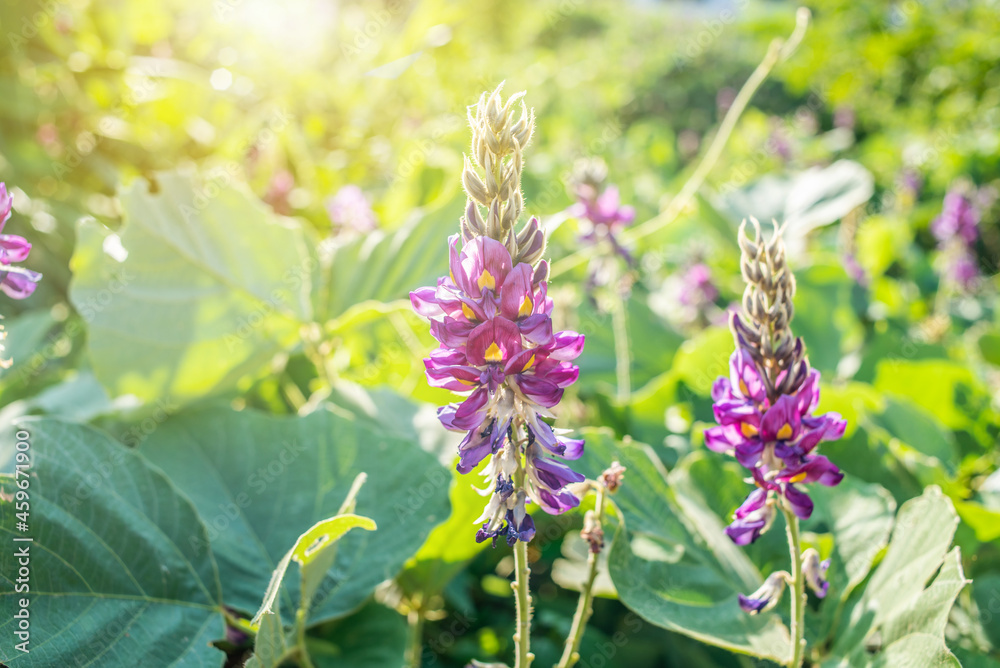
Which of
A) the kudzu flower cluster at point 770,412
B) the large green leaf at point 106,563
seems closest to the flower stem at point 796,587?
the kudzu flower cluster at point 770,412

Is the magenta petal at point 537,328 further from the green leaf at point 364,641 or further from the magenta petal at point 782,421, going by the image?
the green leaf at point 364,641

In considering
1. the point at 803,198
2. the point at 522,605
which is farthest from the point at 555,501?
the point at 803,198

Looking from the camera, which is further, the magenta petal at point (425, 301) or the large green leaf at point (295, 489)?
the large green leaf at point (295, 489)

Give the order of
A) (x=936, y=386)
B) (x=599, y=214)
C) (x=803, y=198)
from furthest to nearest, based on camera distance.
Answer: (x=803, y=198) < (x=599, y=214) < (x=936, y=386)

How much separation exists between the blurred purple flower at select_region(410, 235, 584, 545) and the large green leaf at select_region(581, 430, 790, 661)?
8.9 inches

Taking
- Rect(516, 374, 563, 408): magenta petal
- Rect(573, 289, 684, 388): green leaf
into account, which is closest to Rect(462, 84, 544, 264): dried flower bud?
Rect(516, 374, 563, 408): magenta petal

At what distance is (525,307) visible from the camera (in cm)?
71

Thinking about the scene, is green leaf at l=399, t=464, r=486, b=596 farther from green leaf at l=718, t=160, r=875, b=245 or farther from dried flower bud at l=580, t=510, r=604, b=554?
green leaf at l=718, t=160, r=875, b=245

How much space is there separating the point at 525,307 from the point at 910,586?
0.62m

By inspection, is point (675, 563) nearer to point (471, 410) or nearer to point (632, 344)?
point (471, 410)

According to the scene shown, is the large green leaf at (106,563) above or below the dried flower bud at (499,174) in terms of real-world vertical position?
below

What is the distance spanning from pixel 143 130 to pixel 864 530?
8.83 ft

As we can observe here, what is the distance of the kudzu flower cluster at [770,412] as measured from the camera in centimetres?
80

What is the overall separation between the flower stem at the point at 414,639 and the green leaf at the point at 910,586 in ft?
1.99
